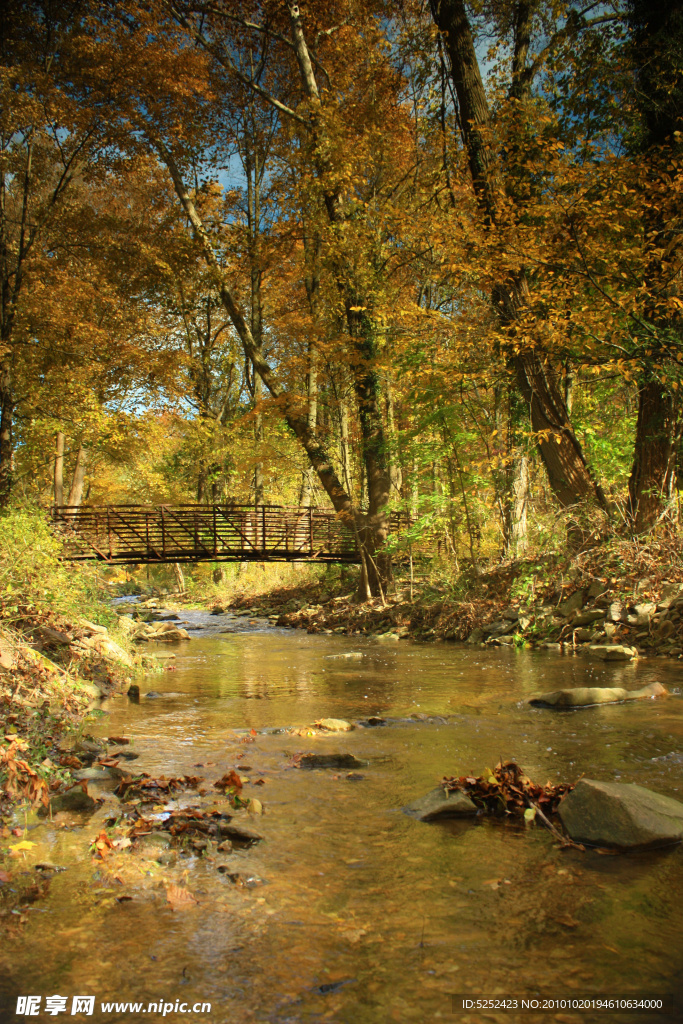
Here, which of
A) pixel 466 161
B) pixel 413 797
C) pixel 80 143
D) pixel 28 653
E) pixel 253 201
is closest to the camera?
pixel 413 797

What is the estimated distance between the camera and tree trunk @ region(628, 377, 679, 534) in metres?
9.43

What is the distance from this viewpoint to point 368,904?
98.8 inches

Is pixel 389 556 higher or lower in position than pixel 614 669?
higher

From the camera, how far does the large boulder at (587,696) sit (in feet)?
18.6

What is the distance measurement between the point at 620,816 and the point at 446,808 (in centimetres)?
82

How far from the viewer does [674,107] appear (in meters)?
9.20

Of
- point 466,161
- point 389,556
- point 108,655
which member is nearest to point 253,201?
point 466,161

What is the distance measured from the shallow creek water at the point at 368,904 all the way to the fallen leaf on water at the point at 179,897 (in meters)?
0.02

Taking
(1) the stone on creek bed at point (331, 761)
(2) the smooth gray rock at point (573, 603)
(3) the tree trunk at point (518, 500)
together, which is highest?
(3) the tree trunk at point (518, 500)

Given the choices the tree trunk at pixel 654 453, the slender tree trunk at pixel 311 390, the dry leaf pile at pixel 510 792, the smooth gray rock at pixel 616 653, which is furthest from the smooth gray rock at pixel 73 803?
the slender tree trunk at pixel 311 390

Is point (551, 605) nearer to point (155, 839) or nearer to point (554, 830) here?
point (554, 830)

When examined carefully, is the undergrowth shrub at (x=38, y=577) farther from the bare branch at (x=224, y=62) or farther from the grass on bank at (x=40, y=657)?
the bare branch at (x=224, y=62)

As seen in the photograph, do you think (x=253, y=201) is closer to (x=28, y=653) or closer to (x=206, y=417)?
(x=206, y=417)

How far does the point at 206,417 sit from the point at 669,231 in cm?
1614
